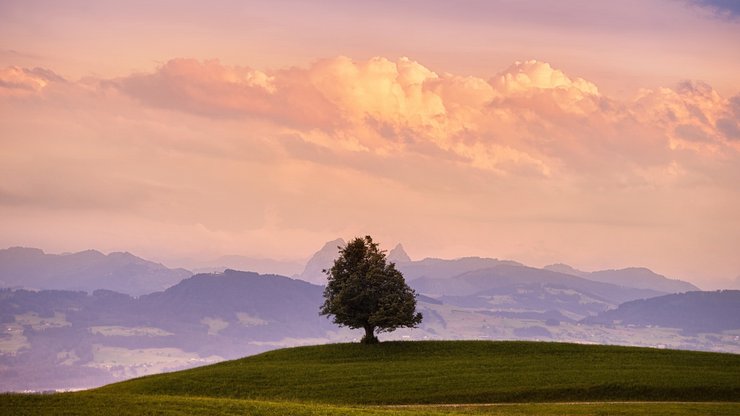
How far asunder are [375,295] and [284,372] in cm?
2450

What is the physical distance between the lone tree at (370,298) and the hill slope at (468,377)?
6.25m

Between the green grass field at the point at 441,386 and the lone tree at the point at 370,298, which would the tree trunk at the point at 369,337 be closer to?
the lone tree at the point at 370,298

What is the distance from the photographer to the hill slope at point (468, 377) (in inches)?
3027

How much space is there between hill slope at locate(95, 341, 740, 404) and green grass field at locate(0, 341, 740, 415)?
0.09 m

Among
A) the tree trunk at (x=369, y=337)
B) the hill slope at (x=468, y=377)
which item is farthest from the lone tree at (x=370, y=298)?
the hill slope at (x=468, y=377)

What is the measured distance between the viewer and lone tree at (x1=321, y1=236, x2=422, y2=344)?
108m

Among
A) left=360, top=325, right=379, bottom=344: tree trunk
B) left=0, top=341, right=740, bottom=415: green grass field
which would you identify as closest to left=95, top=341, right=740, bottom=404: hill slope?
left=0, top=341, right=740, bottom=415: green grass field

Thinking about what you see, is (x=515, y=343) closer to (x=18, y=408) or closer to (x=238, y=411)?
(x=238, y=411)

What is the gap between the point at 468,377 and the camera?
82562 mm

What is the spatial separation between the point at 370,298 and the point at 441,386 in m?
31.1

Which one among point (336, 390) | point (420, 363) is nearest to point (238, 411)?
point (336, 390)

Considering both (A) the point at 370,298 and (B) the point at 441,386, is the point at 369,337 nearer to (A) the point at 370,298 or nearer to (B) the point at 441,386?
(A) the point at 370,298

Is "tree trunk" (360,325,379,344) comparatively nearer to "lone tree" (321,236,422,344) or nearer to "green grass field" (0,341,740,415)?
"lone tree" (321,236,422,344)

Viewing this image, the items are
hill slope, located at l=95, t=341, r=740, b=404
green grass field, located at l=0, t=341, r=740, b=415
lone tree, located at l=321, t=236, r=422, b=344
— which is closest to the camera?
green grass field, located at l=0, t=341, r=740, b=415
